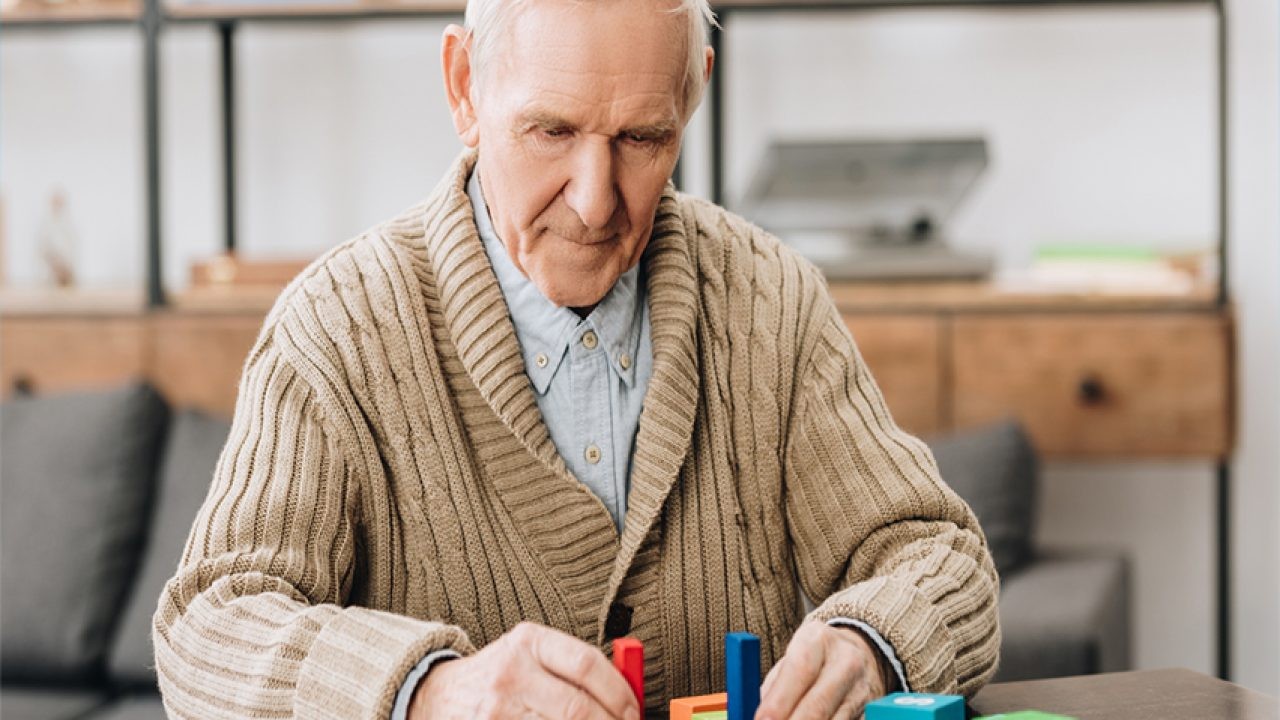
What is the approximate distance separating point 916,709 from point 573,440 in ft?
1.55

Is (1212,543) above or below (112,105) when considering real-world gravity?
below

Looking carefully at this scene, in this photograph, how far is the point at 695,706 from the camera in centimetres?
101

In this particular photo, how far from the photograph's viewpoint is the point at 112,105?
326cm

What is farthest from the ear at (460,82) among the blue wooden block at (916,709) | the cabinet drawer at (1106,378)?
the cabinet drawer at (1106,378)

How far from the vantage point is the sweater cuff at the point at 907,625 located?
1.11m

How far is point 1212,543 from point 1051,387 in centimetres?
66

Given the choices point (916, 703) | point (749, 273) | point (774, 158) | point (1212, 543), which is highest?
point (774, 158)

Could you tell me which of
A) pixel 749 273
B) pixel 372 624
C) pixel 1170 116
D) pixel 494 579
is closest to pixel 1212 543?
pixel 1170 116

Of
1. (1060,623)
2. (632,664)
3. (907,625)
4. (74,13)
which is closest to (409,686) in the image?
(632,664)

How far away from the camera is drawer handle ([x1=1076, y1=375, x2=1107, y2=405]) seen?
268 centimetres

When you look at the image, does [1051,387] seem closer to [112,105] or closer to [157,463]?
[157,463]

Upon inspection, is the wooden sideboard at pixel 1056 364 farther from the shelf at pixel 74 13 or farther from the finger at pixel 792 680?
the finger at pixel 792 680

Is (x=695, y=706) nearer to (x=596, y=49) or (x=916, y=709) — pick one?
(x=916, y=709)

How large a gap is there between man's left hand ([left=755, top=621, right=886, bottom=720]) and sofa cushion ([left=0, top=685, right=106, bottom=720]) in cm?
169
